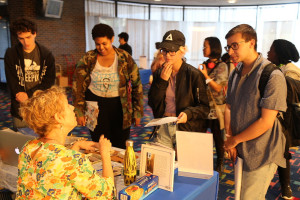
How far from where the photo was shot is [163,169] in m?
1.47

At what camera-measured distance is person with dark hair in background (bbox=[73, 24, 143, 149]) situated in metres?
2.47

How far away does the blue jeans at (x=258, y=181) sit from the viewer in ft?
5.76

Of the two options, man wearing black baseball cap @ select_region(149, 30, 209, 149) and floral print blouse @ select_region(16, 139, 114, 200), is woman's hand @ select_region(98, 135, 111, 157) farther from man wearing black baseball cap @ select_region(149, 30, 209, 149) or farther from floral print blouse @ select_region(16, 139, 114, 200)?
man wearing black baseball cap @ select_region(149, 30, 209, 149)

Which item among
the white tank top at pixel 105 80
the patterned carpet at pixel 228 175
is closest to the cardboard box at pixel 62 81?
the patterned carpet at pixel 228 175

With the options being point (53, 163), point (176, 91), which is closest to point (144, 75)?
point (176, 91)

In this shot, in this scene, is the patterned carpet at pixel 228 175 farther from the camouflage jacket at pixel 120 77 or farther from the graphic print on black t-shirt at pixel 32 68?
the graphic print on black t-shirt at pixel 32 68

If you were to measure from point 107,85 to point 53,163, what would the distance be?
4.60ft

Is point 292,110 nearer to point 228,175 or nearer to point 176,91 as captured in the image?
point 176,91

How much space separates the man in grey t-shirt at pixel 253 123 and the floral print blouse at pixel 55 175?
3.29 feet

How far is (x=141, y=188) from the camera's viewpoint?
4.41ft

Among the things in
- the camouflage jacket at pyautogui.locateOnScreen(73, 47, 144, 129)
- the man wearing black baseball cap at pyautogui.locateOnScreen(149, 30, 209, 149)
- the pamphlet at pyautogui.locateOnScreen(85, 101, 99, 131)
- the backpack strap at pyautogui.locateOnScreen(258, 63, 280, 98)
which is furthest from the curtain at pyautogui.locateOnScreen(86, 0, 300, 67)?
the backpack strap at pyautogui.locateOnScreen(258, 63, 280, 98)

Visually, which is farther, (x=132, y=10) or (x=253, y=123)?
(x=132, y=10)

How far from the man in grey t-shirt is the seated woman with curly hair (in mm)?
937

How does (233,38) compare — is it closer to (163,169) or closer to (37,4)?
(163,169)
